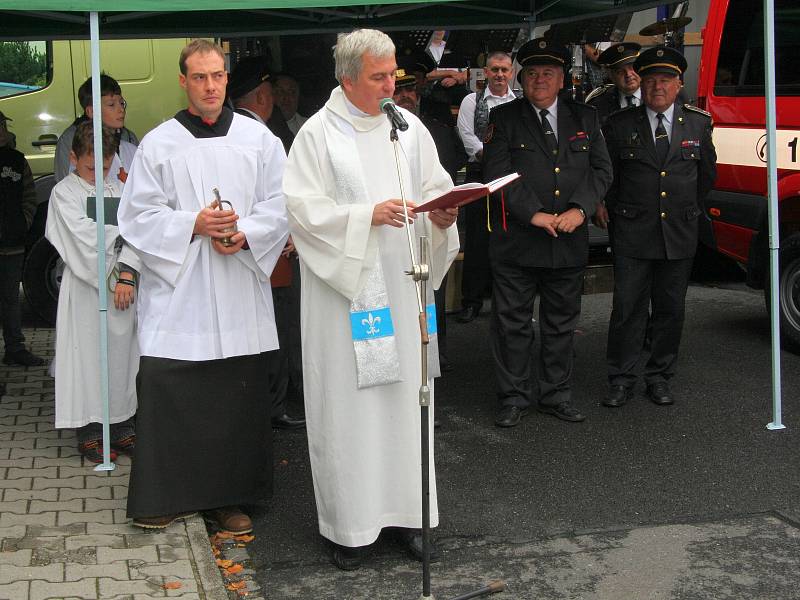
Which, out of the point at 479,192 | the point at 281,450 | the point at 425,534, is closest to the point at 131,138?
the point at 281,450

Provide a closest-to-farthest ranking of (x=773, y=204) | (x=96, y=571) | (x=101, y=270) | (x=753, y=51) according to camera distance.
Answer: (x=96, y=571), (x=101, y=270), (x=773, y=204), (x=753, y=51)

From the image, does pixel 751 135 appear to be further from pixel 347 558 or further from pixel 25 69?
pixel 25 69

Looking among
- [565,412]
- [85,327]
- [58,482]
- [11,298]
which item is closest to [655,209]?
[565,412]

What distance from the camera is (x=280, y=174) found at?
468 cm

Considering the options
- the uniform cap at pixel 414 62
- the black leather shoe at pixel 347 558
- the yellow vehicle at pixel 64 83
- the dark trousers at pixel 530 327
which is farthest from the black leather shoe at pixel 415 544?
the yellow vehicle at pixel 64 83

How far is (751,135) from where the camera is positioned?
24.6ft

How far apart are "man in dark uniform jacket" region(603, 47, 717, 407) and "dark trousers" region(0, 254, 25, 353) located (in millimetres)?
3910

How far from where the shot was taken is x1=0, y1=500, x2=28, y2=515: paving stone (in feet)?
15.6

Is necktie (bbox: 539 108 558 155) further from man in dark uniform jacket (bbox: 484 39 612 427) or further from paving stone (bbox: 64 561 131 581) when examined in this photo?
paving stone (bbox: 64 561 131 581)

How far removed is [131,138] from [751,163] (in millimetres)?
4036

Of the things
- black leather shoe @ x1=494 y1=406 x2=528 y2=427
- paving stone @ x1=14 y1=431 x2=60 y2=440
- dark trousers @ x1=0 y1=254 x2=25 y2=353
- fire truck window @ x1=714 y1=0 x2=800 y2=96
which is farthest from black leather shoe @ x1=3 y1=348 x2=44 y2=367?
fire truck window @ x1=714 y1=0 x2=800 y2=96

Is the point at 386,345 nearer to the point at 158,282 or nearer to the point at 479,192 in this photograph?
the point at 479,192

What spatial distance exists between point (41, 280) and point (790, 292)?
570 cm

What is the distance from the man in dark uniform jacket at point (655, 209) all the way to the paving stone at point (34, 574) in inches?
135
